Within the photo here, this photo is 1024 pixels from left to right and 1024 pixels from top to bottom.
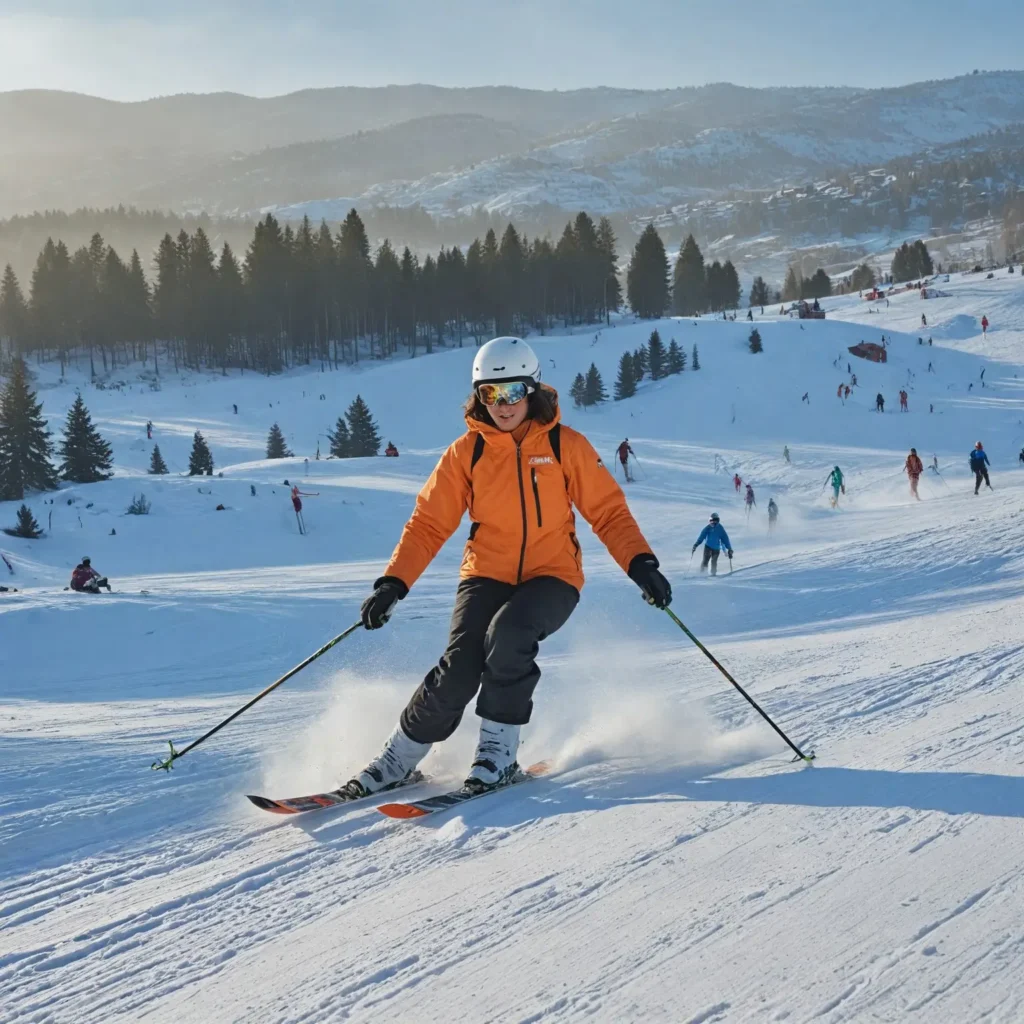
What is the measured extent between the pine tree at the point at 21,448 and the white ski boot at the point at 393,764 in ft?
97.0

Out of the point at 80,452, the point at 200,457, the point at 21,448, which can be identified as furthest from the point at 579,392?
the point at 21,448

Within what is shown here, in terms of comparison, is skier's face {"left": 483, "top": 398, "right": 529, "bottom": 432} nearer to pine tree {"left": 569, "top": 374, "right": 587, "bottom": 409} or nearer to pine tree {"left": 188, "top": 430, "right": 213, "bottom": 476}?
pine tree {"left": 188, "top": 430, "right": 213, "bottom": 476}

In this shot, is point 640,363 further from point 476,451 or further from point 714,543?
point 476,451

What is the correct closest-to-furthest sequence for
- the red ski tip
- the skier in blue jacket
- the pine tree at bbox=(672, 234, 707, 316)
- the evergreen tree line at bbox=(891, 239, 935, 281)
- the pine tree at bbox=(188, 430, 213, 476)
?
1. the red ski tip
2. the skier in blue jacket
3. the pine tree at bbox=(188, 430, 213, 476)
4. the pine tree at bbox=(672, 234, 707, 316)
5. the evergreen tree line at bbox=(891, 239, 935, 281)

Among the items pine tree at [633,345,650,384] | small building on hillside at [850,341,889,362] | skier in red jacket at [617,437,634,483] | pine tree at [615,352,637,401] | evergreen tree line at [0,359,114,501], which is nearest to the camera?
skier in red jacket at [617,437,634,483]

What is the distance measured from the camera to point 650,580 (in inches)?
167

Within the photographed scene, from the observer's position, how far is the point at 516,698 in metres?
4.07

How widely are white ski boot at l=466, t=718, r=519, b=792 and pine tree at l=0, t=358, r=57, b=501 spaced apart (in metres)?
29.9

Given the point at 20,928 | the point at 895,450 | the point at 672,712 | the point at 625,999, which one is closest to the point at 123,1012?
the point at 20,928

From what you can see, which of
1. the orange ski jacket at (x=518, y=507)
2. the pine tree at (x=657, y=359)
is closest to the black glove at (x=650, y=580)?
the orange ski jacket at (x=518, y=507)

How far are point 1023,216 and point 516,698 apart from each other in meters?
227

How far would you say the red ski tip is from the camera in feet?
12.1

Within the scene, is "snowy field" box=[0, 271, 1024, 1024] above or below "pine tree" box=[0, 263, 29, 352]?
below

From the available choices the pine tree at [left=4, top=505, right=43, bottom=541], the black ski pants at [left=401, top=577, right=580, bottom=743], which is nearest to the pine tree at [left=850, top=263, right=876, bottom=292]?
the pine tree at [left=4, top=505, right=43, bottom=541]
